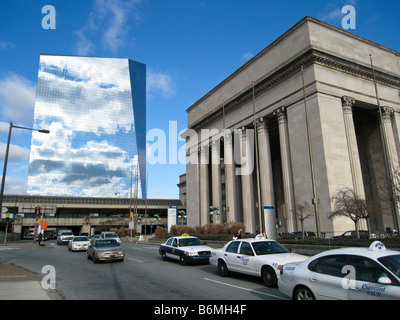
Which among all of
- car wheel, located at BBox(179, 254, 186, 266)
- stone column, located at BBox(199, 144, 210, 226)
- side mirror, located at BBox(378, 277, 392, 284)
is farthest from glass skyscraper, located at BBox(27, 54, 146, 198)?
side mirror, located at BBox(378, 277, 392, 284)

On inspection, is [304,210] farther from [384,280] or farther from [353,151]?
[384,280]

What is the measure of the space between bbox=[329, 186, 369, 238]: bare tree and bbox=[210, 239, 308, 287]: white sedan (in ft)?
48.8

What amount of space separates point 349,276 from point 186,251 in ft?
35.6

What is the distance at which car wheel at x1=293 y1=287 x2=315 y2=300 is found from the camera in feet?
21.7

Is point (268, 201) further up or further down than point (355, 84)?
further down

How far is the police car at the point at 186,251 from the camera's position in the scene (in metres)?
15.6

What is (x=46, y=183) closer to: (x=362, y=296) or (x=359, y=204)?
(x=359, y=204)

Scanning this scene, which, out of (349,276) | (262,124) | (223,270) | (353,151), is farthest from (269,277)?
(262,124)

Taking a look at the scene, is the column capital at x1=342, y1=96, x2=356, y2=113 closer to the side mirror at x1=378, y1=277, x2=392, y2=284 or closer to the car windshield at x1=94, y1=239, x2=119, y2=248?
the car windshield at x1=94, y1=239, x2=119, y2=248

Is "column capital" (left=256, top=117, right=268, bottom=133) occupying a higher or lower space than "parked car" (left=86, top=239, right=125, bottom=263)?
higher

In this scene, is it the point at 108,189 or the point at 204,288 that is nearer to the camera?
the point at 204,288

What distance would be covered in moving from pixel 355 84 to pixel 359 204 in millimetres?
18370
